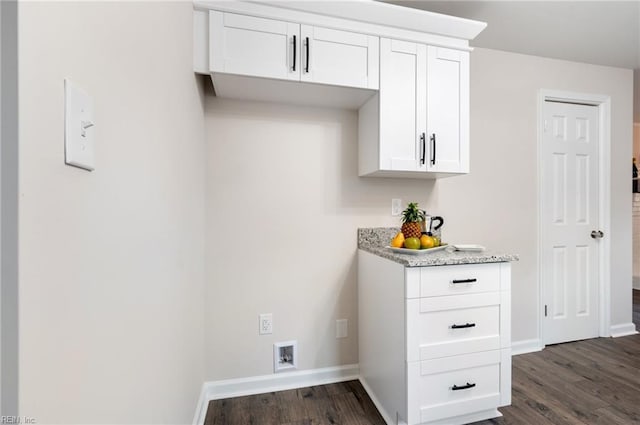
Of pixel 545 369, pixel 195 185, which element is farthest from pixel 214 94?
pixel 545 369

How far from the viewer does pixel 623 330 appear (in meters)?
2.68

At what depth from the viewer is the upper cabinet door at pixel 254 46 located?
1521 millimetres

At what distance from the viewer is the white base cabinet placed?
145 centimetres

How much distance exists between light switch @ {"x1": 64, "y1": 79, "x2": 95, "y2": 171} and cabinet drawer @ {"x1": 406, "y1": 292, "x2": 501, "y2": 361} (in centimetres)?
136

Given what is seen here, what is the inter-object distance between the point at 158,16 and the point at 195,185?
2.62ft

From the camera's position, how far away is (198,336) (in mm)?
1646

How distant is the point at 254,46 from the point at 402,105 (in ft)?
2.96

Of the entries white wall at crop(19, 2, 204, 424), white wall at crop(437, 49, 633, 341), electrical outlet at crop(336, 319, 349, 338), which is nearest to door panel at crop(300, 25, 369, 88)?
white wall at crop(19, 2, 204, 424)

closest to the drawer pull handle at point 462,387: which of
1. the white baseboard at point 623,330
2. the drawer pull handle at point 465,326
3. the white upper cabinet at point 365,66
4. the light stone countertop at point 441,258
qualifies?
the drawer pull handle at point 465,326

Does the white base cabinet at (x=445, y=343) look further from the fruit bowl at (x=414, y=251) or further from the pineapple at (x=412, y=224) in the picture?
the pineapple at (x=412, y=224)

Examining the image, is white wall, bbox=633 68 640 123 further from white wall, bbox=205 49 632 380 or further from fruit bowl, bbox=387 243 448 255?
fruit bowl, bbox=387 243 448 255

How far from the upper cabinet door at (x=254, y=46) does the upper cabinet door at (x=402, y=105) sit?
540mm

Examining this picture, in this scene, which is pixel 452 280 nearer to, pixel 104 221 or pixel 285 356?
pixel 285 356

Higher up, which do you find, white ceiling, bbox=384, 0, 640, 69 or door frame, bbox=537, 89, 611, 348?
white ceiling, bbox=384, 0, 640, 69
